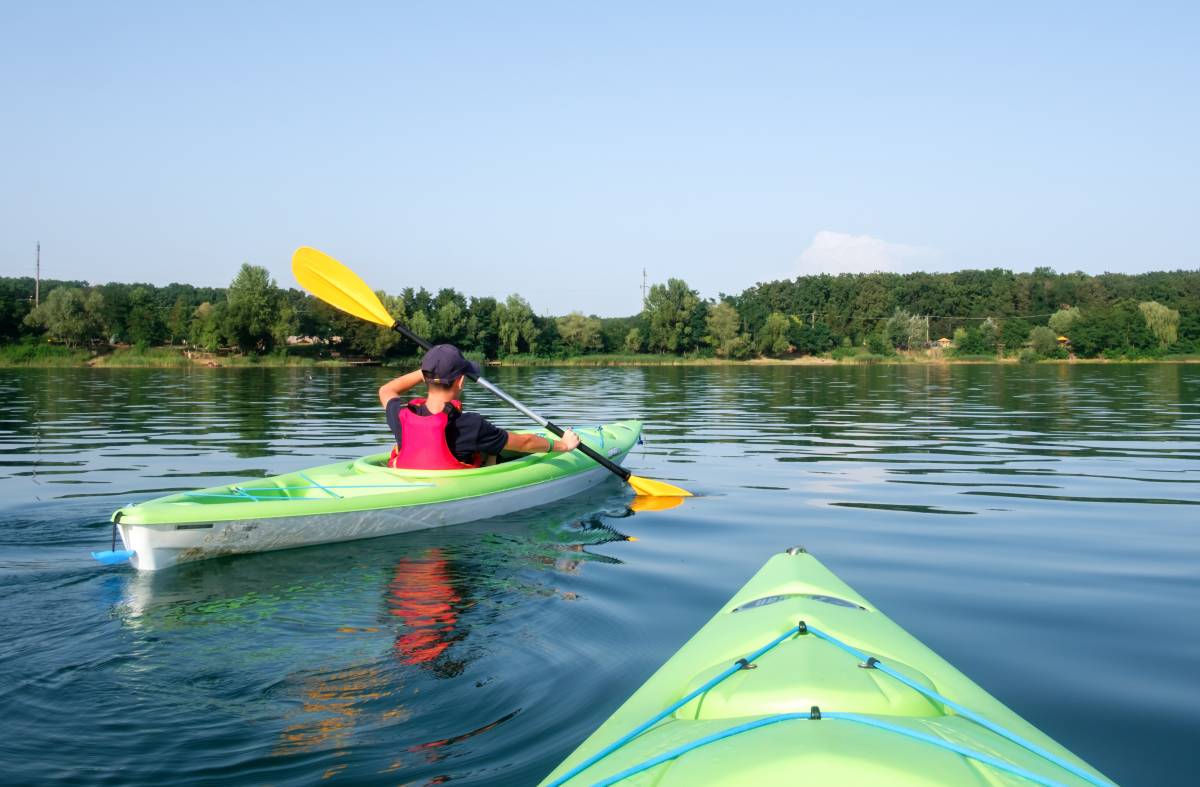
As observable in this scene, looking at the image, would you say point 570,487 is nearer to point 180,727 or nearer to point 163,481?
point 163,481

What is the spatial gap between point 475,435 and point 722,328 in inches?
2544

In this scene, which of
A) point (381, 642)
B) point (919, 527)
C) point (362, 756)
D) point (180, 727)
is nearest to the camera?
point (362, 756)

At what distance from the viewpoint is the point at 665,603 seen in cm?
478

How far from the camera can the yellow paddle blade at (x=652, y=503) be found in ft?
25.7

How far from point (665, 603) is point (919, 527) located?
2.85 meters

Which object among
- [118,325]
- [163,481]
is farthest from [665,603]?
[118,325]

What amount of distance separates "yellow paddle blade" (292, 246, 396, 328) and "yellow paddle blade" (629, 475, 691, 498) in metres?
3.09

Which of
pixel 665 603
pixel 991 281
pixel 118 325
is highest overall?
pixel 991 281

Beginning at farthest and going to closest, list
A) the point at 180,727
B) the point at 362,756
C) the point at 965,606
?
1. the point at 965,606
2. the point at 180,727
3. the point at 362,756

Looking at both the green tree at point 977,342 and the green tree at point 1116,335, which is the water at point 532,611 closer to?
the green tree at point 1116,335

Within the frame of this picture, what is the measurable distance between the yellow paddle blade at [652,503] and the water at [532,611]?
18cm

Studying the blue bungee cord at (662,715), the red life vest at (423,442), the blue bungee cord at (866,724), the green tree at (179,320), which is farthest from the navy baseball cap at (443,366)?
the green tree at (179,320)

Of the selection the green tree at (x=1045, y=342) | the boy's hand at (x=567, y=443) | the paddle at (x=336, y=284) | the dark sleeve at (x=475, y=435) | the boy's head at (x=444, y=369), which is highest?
the green tree at (x=1045, y=342)

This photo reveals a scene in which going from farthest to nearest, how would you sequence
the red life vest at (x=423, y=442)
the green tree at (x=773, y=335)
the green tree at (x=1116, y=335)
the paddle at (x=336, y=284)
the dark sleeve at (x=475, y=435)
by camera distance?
1. the green tree at (x=773, y=335)
2. the green tree at (x=1116, y=335)
3. the paddle at (x=336, y=284)
4. the dark sleeve at (x=475, y=435)
5. the red life vest at (x=423, y=442)
